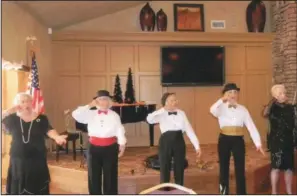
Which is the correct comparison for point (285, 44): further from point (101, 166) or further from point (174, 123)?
point (101, 166)

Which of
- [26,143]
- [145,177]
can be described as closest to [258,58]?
[145,177]

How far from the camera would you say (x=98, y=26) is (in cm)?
802

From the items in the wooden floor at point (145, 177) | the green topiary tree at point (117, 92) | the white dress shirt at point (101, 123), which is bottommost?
the wooden floor at point (145, 177)

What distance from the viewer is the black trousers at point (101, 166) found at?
3859 mm

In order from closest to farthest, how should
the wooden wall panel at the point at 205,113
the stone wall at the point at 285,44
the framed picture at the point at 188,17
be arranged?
the stone wall at the point at 285,44 → the framed picture at the point at 188,17 → the wooden wall panel at the point at 205,113

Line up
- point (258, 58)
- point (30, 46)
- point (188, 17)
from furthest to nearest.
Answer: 1. point (258, 58)
2. point (188, 17)
3. point (30, 46)

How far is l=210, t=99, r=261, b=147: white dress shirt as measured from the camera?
4.18m

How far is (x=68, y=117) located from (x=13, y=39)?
2.73 m

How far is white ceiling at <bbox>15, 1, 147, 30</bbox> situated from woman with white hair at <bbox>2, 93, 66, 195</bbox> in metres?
2.33

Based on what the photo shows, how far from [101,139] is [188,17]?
5.08 meters

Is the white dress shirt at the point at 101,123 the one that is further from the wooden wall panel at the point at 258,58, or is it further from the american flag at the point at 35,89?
the wooden wall panel at the point at 258,58

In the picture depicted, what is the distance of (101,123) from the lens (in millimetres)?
3850

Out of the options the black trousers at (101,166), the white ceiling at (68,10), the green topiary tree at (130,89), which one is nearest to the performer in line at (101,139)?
the black trousers at (101,166)

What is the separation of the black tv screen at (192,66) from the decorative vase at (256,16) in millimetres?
863
